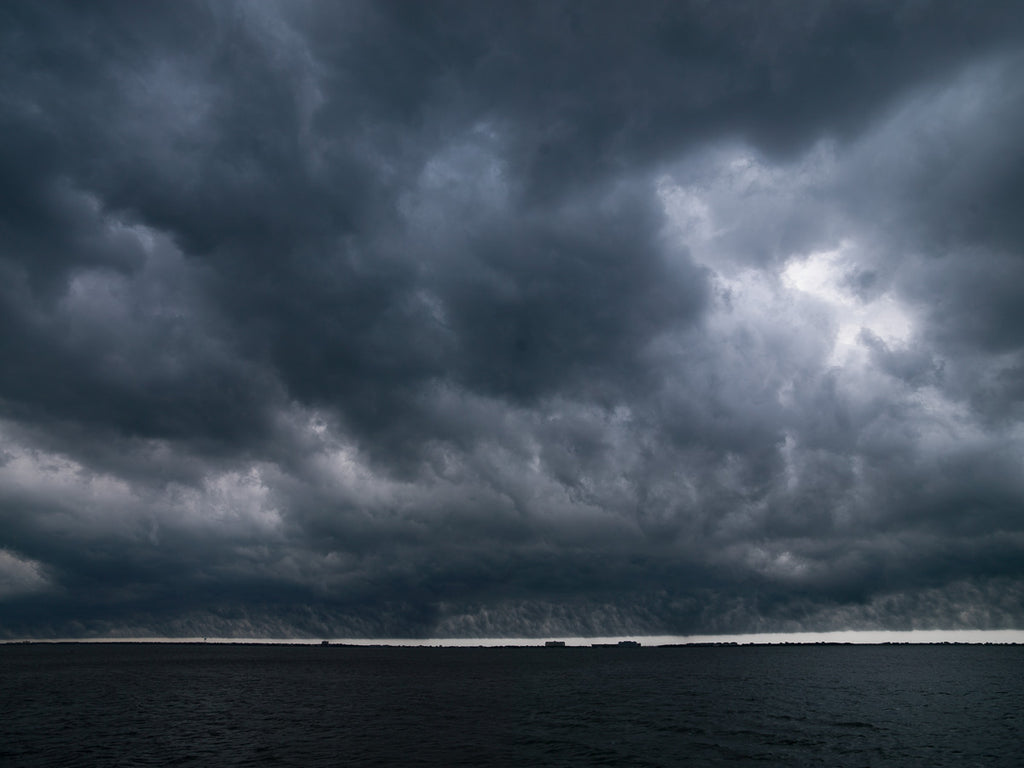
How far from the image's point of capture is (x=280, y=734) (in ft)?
271

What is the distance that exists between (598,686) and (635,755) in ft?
345

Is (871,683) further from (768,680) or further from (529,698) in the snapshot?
(529,698)

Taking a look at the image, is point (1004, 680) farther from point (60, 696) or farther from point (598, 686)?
point (60, 696)

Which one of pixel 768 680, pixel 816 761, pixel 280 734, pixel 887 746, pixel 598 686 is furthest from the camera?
pixel 768 680

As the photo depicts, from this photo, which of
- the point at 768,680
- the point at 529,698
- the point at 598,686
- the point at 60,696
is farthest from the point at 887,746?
the point at 60,696

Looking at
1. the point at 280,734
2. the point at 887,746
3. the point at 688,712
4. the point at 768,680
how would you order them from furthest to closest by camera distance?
the point at 768,680
the point at 688,712
the point at 280,734
the point at 887,746

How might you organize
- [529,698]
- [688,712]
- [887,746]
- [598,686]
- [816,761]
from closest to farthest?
1. [816,761]
2. [887,746]
3. [688,712]
4. [529,698]
5. [598,686]

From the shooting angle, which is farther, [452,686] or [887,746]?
[452,686]

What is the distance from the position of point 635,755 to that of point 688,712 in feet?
142

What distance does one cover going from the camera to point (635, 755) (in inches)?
2623

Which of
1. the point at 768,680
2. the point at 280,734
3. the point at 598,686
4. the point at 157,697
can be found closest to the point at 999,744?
the point at 280,734

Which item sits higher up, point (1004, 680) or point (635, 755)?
point (635, 755)

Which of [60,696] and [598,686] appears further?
[598,686]

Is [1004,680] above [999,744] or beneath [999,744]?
beneath
